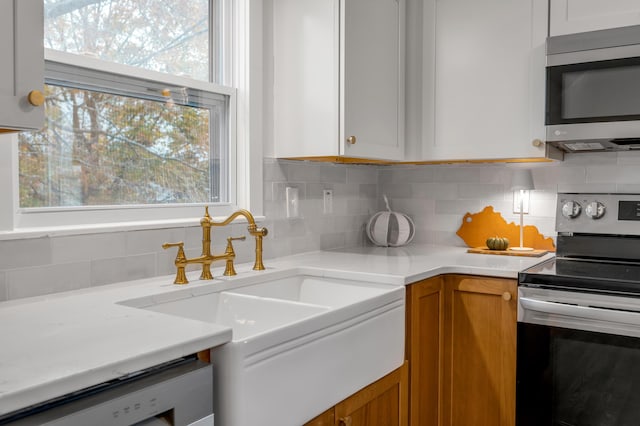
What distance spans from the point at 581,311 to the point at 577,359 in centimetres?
18

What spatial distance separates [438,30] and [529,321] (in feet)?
4.48

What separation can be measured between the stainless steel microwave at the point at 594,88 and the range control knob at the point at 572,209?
30 cm

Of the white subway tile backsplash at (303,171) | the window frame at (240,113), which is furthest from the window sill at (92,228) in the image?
the white subway tile backsplash at (303,171)

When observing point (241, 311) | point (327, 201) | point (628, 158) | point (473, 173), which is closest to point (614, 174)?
point (628, 158)

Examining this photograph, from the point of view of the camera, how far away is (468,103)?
2.46m

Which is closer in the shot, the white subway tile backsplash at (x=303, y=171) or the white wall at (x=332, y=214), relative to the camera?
the white wall at (x=332, y=214)

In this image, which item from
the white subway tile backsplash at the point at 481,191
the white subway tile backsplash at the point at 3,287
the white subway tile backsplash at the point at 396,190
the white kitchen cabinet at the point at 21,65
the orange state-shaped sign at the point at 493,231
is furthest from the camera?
the white subway tile backsplash at the point at 396,190

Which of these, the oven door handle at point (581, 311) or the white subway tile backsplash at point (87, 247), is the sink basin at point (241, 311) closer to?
the white subway tile backsplash at point (87, 247)

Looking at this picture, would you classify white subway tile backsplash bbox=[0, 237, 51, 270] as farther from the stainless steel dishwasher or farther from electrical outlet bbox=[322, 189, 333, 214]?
electrical outlet bbox=[322, 189, 333, 214]

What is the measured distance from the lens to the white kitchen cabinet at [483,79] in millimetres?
2307

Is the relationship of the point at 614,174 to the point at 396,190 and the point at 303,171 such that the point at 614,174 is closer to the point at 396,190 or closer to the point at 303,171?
the point at 396,190

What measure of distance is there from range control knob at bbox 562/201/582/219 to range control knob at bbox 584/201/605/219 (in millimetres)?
38

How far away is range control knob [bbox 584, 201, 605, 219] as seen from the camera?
2.35 meters

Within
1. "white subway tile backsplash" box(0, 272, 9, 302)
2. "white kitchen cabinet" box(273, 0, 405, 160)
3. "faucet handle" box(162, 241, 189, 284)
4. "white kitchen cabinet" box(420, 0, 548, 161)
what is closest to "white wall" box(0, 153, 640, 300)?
"white subway tile backsplash" box(0, 272, 9, 302)
